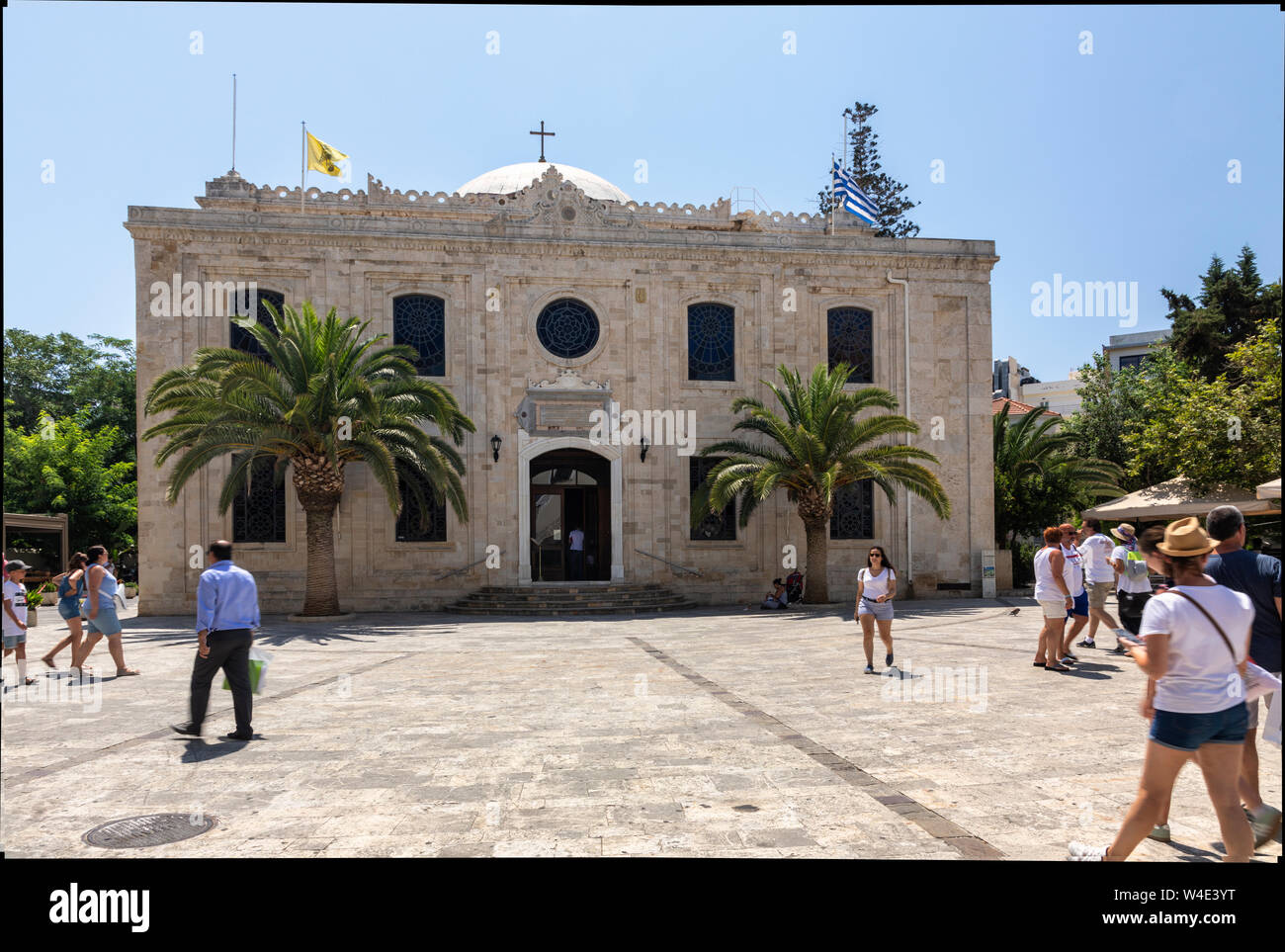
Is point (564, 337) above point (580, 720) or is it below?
above

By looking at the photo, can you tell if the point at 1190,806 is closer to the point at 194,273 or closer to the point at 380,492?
the point at 380,492

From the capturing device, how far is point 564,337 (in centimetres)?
2339

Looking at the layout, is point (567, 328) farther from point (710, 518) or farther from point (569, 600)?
point (569, 600)

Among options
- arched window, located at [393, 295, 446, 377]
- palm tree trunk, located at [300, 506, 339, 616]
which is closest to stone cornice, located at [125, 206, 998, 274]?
arched window, located at [393, 295, 446, 377]

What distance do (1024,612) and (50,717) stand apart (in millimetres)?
18082

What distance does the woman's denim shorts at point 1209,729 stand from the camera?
155 inches

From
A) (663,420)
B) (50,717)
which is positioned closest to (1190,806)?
(50,717)

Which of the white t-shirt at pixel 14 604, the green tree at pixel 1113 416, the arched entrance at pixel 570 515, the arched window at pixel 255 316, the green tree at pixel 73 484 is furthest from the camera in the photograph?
the green tree at pixel 1113 416

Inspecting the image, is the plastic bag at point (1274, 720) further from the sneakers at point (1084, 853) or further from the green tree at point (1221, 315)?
the green tree at point (1221, 315)

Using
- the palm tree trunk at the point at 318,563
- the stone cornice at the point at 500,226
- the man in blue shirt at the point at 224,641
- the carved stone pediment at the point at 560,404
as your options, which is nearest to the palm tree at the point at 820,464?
the carved stone pediment at the point at 560,404

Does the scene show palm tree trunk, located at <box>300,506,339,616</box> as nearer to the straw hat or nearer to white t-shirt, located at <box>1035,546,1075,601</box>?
white t-shirt, located at <box>1035,546,1075,601</box>

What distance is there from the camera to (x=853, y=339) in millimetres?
24500

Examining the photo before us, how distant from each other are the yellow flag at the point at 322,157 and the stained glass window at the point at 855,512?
1663 cm
